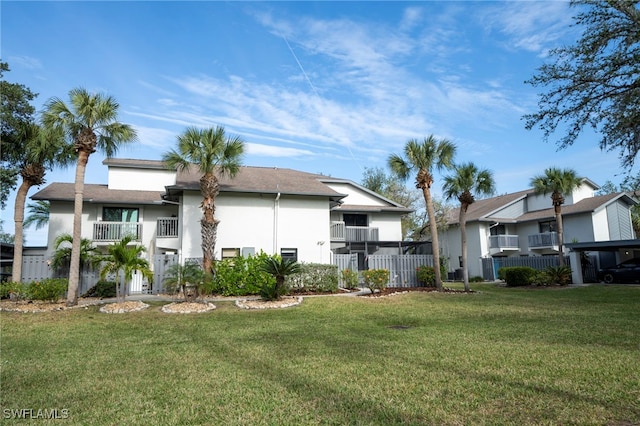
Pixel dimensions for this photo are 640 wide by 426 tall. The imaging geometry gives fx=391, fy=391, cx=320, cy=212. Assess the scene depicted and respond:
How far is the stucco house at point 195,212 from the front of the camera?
2084 centimetres

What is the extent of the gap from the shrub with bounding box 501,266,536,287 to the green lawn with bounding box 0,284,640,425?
1229 cm

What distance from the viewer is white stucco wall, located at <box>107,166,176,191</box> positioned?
2480 centimetres

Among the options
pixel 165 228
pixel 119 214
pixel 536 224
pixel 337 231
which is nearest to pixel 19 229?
pixel 165 228

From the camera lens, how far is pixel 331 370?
6.04 meters

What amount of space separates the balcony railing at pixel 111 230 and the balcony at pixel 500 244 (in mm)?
27931

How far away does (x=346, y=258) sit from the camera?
2136cm

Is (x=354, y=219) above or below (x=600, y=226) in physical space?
above

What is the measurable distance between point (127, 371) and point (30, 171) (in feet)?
47.3

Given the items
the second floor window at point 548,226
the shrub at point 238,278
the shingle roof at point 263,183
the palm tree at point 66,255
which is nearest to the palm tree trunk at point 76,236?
the palm tree at point 66,255

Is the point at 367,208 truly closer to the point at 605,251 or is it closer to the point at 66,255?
the point at 605,251

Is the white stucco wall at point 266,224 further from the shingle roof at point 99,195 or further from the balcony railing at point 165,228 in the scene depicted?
the shingle roof at point 99,195

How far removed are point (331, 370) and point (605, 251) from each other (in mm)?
30428

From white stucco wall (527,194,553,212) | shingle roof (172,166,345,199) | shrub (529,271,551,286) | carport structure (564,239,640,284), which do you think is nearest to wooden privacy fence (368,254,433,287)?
shingle roof (172,166,345,199)

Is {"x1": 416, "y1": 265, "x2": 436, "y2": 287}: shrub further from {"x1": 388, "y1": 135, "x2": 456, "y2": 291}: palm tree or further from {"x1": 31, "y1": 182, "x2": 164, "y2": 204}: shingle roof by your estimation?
{"x1": 31, "y1": 182, "x2": 164, "y2": 204}: shingle roof
